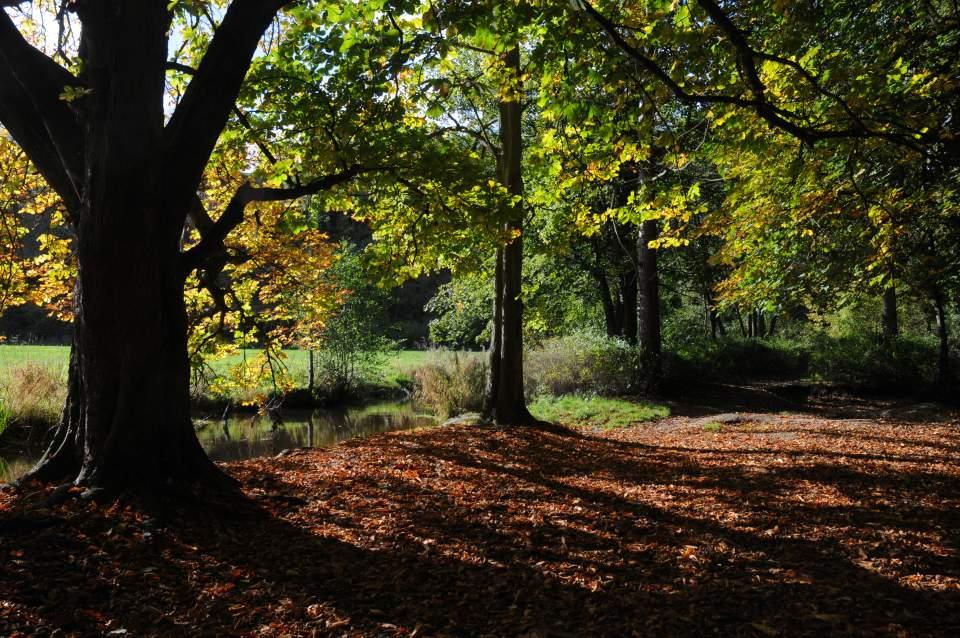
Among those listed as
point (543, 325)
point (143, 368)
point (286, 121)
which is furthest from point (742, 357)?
point (143, 368)

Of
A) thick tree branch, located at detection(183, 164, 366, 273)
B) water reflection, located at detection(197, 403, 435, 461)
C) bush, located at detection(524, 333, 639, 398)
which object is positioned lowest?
water reflection, located at detection(197, 403, 435, 461)

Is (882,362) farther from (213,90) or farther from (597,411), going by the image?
(213,90)

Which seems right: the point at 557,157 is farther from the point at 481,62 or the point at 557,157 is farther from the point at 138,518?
the point at 481,62

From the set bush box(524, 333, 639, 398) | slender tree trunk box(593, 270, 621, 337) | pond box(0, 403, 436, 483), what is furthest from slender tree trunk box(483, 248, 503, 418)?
slender tree trunk box(593, 270, 621, 337)

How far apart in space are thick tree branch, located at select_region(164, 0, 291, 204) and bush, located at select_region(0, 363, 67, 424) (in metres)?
10.3

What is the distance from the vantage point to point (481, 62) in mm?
12109

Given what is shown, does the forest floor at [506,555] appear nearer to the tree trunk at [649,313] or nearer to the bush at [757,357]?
the tree trunk at [649,313]

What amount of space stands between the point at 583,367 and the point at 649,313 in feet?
7.13

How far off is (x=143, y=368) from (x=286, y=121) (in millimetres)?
3039

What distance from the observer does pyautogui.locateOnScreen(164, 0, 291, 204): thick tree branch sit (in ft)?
14.6

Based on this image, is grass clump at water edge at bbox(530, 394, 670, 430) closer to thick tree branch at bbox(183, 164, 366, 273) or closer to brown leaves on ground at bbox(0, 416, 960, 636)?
brown leaves on ground at bbox(0, 416, 960, 636)

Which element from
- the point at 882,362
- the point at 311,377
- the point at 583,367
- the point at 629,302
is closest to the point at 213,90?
the point at 583,367

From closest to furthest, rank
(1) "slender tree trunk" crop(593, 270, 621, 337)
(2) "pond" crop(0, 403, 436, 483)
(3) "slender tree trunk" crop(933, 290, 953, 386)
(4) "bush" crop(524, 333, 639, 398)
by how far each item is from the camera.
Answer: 1. (2) "pond" crop(0, 403, 436, 483)
2. (3) "slender tree trunk" crop(933, 290, 953, 386)
3. (4) "bush" crop(524, 333, 639, 398)
4. (1) "slender tree trunk" crop(593, 270, 621, 337)

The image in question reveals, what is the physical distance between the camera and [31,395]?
12414 millimetres
